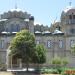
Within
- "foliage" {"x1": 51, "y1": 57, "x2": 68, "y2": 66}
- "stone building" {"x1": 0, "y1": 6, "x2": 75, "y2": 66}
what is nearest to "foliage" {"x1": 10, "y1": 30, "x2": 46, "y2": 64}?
"foliage" {"x1": 51, "y1": 57, "x2": 68, "y2": 66}

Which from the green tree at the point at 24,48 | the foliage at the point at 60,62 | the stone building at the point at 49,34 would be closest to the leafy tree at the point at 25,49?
the green tree at the point at 24,48

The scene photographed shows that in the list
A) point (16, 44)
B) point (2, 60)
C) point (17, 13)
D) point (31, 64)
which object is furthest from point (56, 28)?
point (16, 44)

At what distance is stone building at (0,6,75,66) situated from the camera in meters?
65.6

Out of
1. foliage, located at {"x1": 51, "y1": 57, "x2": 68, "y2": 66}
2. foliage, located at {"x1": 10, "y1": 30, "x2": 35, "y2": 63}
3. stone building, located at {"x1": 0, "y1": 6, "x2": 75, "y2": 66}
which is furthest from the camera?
stone building, located at {"x1": 0, "y1": 6, "x2": 75, "y2": 66}

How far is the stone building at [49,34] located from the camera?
215 feet

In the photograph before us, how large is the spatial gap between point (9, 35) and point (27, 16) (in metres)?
6.16

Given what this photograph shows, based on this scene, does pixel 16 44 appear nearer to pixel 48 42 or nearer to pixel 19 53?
pixel 19 53

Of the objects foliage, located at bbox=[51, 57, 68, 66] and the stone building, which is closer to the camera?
foliage, located at bbox=[51, 57, 68, 66]

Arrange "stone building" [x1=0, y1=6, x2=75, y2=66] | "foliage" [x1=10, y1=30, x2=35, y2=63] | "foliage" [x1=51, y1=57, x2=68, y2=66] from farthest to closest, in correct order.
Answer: "stone building" [x1=0, y1=6, x2=75, y2=66] < "foliage" [x1=51, y1=57, x2=68, y2=66] < "foliage" [x1=10, y1=30, x2=35, y2=63]

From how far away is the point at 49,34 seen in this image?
66562mm

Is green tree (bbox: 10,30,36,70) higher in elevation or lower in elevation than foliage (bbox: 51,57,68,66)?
higher

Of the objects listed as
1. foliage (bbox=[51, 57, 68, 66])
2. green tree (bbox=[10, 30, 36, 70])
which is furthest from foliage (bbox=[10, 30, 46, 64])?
foliage (bbox=[51, 57, 68, 66])

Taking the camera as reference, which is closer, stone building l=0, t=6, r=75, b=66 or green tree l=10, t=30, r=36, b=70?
green tree l=10, t=30, r=36, b=70

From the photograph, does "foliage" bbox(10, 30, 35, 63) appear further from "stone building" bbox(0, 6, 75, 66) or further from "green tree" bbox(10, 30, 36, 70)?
"stone building" bbox(0, 6, 75, 66)
